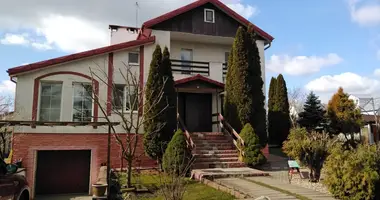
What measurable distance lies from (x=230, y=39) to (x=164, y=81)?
6844mm

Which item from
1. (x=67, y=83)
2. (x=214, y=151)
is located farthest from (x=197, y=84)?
(x=67, y=83)

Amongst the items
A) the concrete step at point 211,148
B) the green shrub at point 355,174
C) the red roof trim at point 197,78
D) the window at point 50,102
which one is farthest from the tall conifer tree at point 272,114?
the window at point 50,102

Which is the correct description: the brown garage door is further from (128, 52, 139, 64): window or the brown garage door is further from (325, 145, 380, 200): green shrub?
(325, 145, 380, 200): green shrub

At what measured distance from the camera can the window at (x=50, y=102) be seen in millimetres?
15297

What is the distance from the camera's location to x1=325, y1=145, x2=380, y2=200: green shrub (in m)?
7.97

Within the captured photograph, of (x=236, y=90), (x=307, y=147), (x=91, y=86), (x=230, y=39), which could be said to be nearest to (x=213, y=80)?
(x=236, y=90)

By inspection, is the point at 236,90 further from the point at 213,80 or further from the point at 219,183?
the point at 219,183

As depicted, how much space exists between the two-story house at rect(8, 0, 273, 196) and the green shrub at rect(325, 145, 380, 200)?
8840 millimetres

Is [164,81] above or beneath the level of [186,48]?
beneath

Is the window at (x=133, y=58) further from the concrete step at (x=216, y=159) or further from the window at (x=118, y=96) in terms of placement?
the concrete step at (x=216, y=159)

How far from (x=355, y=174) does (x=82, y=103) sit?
41.5ft

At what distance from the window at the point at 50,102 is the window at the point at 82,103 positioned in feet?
2.49

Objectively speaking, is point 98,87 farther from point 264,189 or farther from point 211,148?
point 264,189

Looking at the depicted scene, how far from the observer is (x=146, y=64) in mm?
16672
